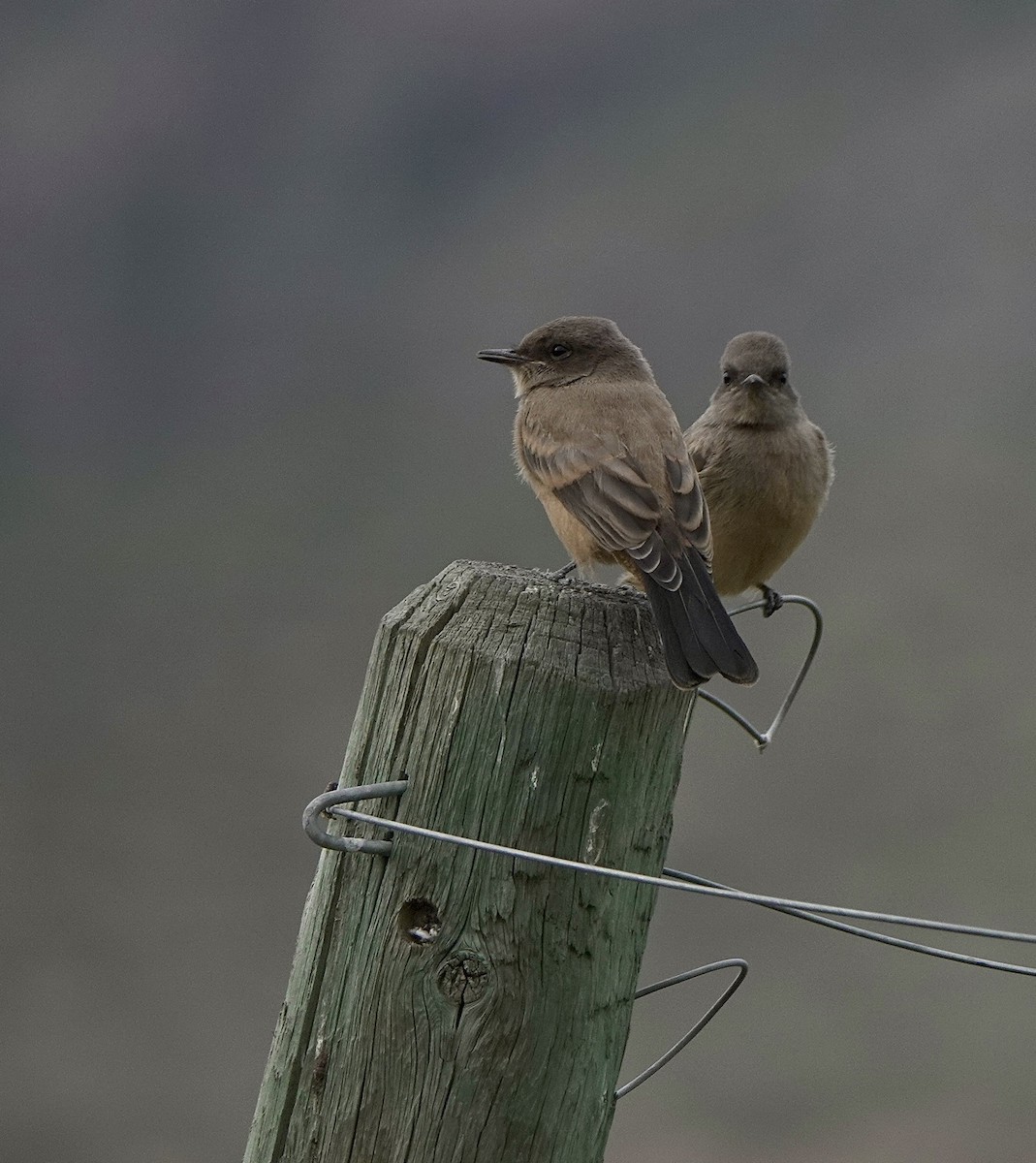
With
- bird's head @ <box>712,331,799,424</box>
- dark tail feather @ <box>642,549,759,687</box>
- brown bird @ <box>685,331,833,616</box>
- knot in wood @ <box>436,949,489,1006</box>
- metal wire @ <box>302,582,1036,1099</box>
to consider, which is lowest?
knot in wood @ <box>436,949,489,1006</box>

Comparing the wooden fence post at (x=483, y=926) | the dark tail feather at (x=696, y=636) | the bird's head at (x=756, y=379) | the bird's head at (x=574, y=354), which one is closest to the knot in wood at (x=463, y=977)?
the wooden fence post at (x=483, y=926)

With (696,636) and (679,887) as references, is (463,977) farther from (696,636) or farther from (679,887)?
(696,636)

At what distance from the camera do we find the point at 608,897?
2.16 m

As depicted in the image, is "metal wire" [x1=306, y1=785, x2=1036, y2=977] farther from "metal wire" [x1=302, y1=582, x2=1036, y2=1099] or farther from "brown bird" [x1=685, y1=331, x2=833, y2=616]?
"brown bird" [x1=685, y1=331, x2=833, y2=616]

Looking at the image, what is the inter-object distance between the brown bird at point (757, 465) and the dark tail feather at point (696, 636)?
1.63 metres

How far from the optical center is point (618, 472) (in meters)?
3.68

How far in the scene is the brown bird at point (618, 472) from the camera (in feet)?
9.70

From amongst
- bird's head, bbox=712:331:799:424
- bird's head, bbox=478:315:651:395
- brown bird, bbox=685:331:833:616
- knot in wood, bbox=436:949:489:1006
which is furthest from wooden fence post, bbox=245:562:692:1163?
bird's head, bbox=712:331:799:424

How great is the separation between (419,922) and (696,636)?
2.65 feet

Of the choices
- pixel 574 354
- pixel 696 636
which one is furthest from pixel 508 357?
pixel 696 636

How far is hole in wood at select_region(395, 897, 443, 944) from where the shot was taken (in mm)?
2109

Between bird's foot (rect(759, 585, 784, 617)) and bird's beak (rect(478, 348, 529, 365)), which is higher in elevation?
bird's beak (rect(478, 348, 529, 365))

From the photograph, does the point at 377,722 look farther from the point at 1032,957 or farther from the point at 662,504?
the point at 1032,957

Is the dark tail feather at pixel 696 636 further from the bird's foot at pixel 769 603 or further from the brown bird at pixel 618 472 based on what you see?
the bird's foot at pixel 769 603
